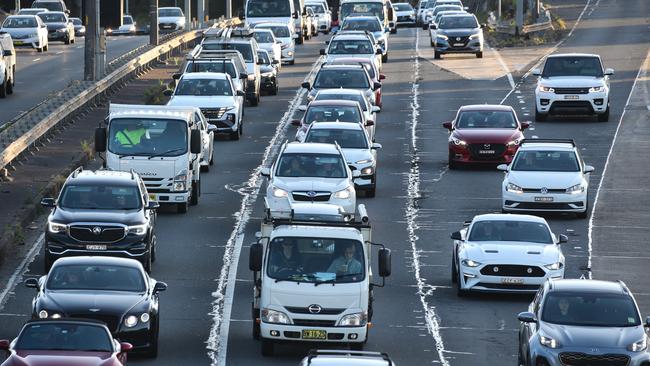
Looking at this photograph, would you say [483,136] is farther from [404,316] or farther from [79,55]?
[79,55]

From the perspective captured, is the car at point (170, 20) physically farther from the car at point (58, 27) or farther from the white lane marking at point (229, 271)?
the white lane marking at point (229, 271)

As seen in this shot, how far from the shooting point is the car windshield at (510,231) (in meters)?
30.2

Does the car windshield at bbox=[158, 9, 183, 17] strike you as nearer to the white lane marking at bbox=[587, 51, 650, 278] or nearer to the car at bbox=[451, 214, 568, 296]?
the white lane marking at bbox=[587, 51, 650, 278]

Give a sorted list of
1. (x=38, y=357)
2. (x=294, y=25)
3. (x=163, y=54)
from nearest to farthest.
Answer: (x=38, y=357)
(x=163, y=54)
(x=294, y=25)

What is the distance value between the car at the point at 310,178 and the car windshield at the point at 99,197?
3889 millimetres

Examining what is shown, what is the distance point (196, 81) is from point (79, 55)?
27.8 metres

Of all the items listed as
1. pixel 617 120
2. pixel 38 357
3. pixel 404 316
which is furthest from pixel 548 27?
pixel 38 357

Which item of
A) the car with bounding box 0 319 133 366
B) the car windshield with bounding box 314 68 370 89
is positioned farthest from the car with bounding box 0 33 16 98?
the car with bounding box 0 319 133 366

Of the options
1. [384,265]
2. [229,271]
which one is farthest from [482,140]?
[384,265]

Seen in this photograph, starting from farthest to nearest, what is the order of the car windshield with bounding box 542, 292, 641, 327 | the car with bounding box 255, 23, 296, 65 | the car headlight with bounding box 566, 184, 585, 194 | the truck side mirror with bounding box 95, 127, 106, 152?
the car with bounding box 255, 23, 296, 65, the car headlight with bounding box 566, 184, 585, 194, the truck side mirror with bounding box 95, 127, 106, 152, the car windshield with bounding box 542, 292, 641, 327

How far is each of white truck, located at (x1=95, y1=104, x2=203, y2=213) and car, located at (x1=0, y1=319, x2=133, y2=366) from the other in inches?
567

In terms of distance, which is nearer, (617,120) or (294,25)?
(617,120)

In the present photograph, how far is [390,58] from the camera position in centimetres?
7544

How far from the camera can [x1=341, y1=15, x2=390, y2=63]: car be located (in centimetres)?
7319
